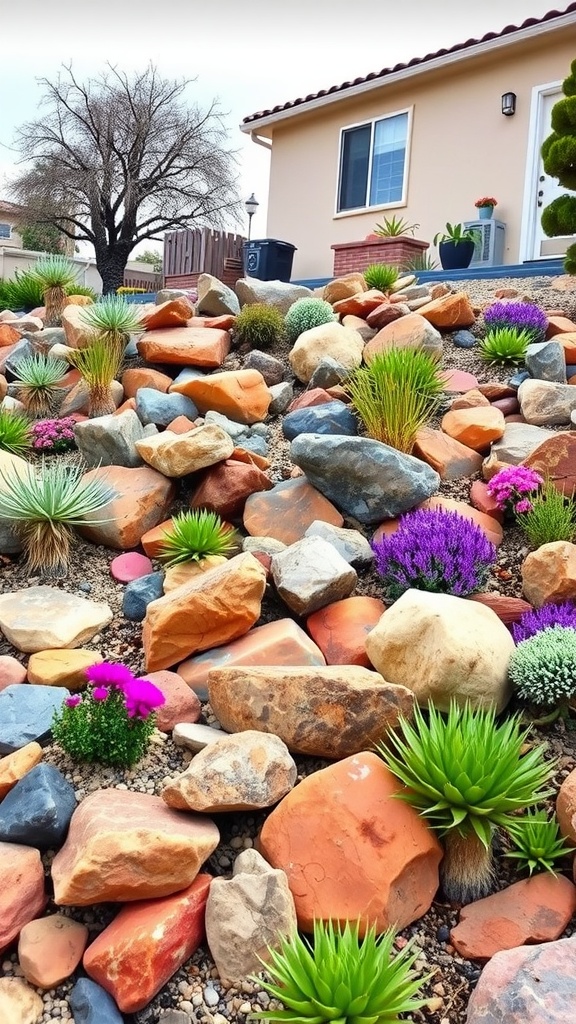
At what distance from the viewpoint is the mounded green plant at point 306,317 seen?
7133 millimetres

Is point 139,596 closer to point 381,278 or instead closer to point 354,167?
point 381,278

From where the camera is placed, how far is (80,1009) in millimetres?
2324

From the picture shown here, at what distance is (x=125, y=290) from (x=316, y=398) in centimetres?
1244

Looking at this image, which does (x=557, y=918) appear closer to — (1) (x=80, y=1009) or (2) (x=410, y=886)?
(2) (x=410, y=886)

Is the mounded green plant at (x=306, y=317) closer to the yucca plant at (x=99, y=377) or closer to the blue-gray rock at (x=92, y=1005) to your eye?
the yucca plant at (x=99, y=377)

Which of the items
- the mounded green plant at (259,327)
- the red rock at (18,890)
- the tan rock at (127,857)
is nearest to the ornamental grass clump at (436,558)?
the tan rock at (127,857)

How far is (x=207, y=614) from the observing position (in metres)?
3.55

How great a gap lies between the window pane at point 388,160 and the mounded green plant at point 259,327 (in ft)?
23.2

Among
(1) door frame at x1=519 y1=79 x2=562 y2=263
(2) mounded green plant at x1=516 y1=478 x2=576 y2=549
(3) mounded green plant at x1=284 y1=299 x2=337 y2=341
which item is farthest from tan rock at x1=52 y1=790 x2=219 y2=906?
(1) door frame at x1=519 y1=79 x2=562 y2=263

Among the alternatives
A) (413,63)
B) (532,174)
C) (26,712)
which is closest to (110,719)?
(26,712)

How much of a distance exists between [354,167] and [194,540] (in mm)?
11627

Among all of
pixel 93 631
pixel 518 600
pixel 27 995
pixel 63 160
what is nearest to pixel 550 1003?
pixel 27 995

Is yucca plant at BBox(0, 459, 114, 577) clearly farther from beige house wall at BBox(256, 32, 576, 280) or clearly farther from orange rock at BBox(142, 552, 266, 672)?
beige house wall at BBox(256, 32, 576, 280)

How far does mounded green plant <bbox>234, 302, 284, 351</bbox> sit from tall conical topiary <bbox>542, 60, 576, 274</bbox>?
2690mm
